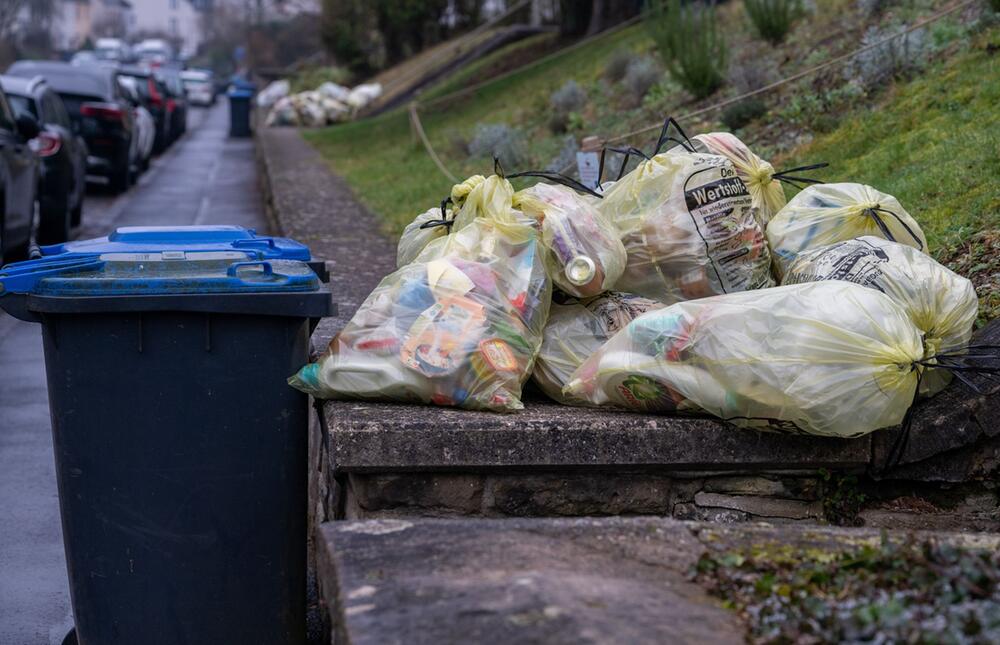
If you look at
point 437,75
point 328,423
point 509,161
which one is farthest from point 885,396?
point 437,75

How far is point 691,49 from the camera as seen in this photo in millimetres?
10438

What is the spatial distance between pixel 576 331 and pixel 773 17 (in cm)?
811

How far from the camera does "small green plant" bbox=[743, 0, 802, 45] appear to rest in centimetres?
1121

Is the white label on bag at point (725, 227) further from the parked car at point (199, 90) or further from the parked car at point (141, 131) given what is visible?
the parked car at point (199, 90)

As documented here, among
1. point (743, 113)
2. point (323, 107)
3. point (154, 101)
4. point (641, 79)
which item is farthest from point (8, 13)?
point (743, 113)

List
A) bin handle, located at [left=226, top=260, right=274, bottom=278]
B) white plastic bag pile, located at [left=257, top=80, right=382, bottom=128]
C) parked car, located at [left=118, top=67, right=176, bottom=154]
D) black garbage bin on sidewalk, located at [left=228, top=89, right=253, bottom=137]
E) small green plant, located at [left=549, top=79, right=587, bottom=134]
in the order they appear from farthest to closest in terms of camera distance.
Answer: black garbage bin on sidewalk, located at [left=228, top=89, right=253, bottom=137]
white plastic bag pile, located at [left=257, top=80, right=382, bottom=128]
parked car, located at [left=118, top=67, right=176, bottom=154]
small green plant, located at [left=549, top=79, right=587, bottom=134]
bin handle, located at [left=226, top=260, right=274, bottom=278]

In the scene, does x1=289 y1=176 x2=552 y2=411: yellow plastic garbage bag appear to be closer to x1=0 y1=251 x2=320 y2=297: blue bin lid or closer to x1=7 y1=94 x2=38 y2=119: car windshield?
x1=0 y1=251 x2=320 y2=297: blue bin lid

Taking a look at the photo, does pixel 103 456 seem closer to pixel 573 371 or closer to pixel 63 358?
pixel 63 358

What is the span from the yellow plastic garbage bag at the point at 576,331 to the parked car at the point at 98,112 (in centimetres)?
1390

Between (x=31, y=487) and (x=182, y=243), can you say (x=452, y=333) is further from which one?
(x=31, y=487)

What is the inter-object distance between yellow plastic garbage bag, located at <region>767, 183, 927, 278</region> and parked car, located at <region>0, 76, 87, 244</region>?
8591 mm

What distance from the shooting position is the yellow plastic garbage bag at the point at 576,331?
3.88 meters

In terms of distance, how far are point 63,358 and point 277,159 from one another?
1496 cm

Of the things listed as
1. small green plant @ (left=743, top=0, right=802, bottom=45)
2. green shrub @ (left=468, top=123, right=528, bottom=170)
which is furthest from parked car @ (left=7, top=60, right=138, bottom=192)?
small green plant @ (left=743, top=0, right=802, bottom=45)
